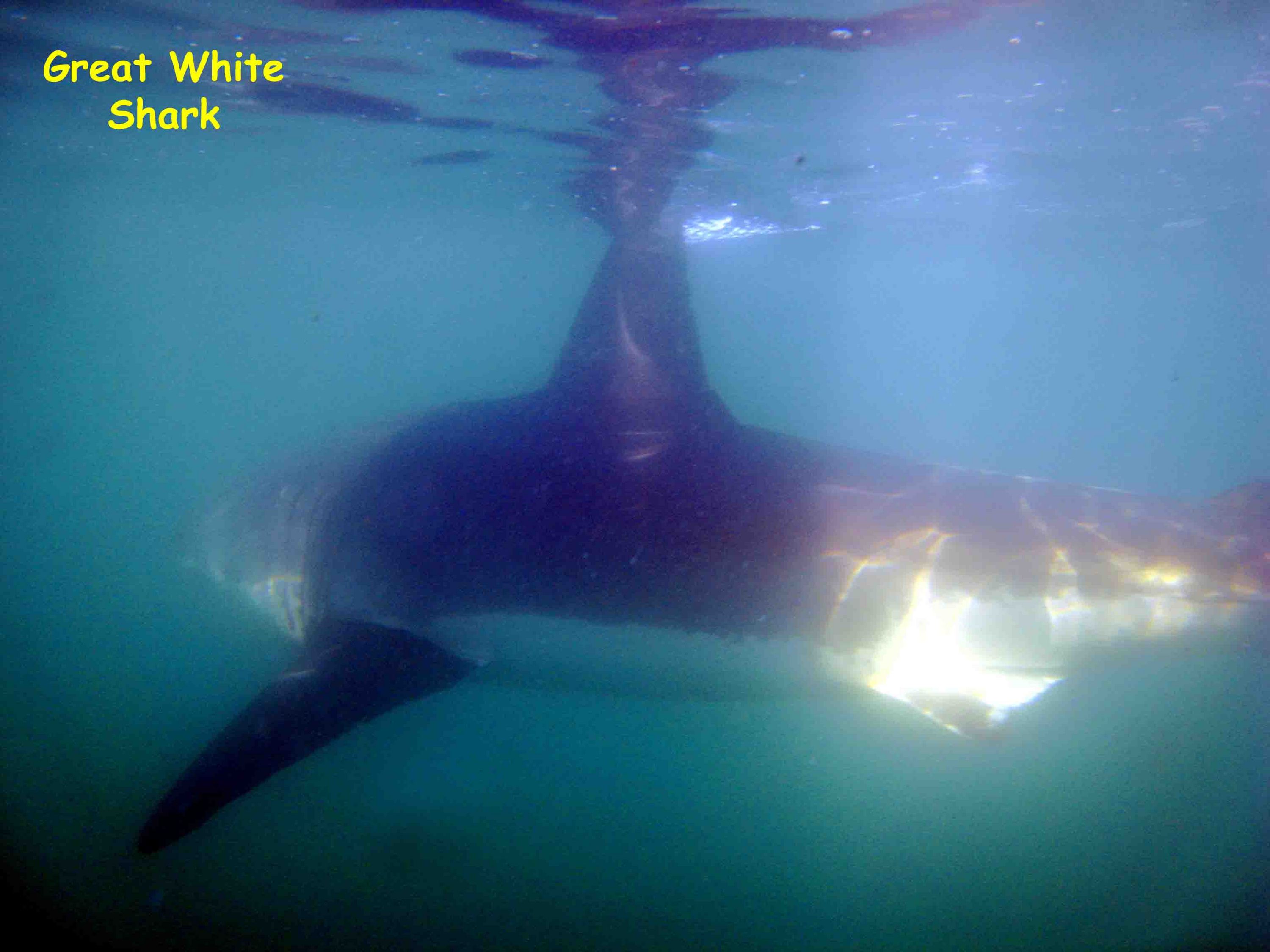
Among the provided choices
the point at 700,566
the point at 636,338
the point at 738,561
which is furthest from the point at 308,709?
the point at 636,338

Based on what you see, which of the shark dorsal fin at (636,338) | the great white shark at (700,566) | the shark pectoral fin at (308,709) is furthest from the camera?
the shark dorsal fin at (636,338)

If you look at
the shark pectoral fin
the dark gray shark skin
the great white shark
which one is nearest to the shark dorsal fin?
the great white shark

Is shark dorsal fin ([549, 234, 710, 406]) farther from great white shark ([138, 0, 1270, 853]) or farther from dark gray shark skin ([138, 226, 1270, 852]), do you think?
dark gray shark skin ([138, 226, 1270, 852])

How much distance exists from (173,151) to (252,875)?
16161mm

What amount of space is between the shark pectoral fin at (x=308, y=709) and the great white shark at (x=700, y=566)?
0.02 metres

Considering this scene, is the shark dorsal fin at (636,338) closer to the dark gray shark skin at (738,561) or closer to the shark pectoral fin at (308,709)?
the dark gray shark skin at (738,561)

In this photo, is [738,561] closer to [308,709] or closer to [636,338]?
[636,338]

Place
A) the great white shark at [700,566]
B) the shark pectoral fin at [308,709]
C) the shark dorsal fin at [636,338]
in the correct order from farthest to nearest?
the shark dorsal fin at [636,338] → the great white shark at [700,566] → the shark pectoral fin at [308,709]

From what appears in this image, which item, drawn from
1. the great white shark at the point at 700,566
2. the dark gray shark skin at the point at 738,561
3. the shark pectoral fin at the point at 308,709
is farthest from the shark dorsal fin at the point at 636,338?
the shark pectoral fin at the point at 308,709

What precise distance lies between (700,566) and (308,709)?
2734 millimetres

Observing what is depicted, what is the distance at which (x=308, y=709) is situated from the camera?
4.78 meters

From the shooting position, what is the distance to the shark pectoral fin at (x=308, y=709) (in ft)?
13.8

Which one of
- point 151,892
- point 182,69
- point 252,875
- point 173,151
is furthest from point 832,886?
point 173,151

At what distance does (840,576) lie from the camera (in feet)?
17.0
